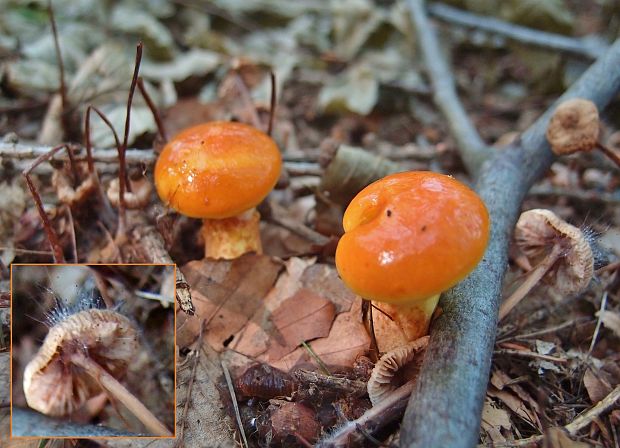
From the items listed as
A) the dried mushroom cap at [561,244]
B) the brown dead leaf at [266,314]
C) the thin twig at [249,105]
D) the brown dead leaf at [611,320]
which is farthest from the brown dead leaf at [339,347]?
the thin twig at [249,105]

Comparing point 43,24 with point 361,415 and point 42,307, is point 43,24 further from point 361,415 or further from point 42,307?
point 361,415

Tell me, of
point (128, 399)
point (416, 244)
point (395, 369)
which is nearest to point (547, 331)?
point (395, 369)

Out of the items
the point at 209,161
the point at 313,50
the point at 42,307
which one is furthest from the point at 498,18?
the point at 42,307

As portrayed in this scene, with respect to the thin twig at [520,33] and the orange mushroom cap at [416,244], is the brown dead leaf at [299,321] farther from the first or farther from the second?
the thin twig at [520,33]

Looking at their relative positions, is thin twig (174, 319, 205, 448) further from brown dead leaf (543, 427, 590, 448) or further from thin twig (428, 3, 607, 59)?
thin twig (428, 3, 607, 59)

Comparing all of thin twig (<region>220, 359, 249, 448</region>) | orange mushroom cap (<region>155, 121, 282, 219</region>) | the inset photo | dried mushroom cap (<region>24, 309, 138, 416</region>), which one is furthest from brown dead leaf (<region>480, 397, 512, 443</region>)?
dried mushroom cap (<region>24, 309, 138, 416</region>)

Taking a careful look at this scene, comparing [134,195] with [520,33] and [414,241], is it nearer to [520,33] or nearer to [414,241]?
[414,241]

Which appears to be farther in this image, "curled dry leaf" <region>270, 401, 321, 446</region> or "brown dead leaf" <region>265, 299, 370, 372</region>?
"brown dead leaf" <region>265, 299, 370, 372</region>
